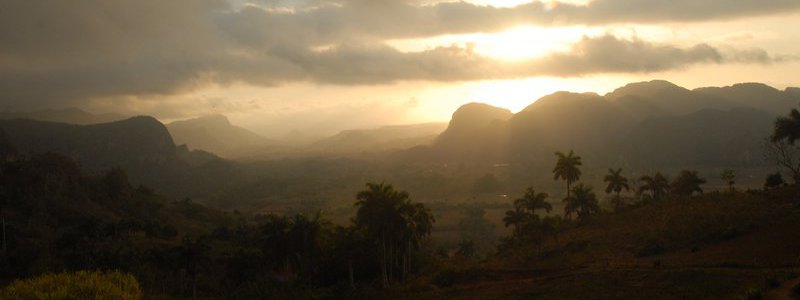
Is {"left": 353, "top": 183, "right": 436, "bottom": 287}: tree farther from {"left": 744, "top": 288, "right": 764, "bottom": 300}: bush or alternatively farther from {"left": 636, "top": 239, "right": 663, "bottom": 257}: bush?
{"left": 744, "top": 288, "right": 764, "bottom": 300}: bush

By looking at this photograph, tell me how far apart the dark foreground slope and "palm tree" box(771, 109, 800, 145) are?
7402 millimetres

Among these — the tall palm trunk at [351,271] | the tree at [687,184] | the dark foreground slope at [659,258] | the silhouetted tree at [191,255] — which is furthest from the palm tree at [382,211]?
the tree at [687,184]

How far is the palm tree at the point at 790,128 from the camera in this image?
68.5 meters

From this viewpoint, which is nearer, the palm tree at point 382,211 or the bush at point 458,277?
the bush at point 458,277

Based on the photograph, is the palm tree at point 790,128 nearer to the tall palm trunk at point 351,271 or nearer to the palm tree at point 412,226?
the palm tree at point 412,226

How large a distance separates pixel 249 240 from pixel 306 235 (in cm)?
4348

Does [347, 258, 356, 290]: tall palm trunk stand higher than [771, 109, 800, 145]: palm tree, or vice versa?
[771, 109, 800, 145]: palm tree

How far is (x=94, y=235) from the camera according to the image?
106 metres

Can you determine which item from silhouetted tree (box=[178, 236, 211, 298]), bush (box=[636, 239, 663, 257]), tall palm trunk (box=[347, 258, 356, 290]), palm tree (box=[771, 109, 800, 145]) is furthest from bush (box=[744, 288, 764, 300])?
silhouetted tree (box=[178, 236, 211, 298])

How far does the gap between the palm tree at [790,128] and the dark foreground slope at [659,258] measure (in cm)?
740

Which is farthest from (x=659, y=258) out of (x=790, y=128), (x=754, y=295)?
(x=790, y=128)

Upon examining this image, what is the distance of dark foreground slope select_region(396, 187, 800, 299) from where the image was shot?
138 ft

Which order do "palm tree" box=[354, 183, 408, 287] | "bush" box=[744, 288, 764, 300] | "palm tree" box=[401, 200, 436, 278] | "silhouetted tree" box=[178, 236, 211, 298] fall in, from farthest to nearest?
1. "silhouetted tree" box=[178, 236, 211, 298]
2. "palm tree" box=[401, 200, 436, 278]
3. "palm tree" box=[354, 183, 408, 287]
4. "bush" box=[744, 288, 764, 300]

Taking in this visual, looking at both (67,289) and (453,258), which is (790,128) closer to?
(453,258)
